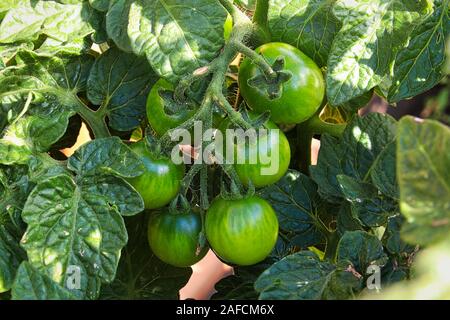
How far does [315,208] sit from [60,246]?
359 mm

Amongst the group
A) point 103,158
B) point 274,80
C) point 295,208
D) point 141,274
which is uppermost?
point 274,80

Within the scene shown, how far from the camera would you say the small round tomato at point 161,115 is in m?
0.74

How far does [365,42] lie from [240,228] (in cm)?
26

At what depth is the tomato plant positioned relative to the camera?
0.70 m

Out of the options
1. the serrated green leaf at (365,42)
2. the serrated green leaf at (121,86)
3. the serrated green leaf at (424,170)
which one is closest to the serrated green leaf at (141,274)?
the serrated green leaf at (121,86)

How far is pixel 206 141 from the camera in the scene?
2.30 ft

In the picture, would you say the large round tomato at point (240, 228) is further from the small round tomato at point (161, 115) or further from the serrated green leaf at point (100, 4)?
the serrated green leaf at point (100, 4)

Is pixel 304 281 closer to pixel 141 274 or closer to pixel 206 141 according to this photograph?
pixel 206 141

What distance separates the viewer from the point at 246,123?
27.5 inches

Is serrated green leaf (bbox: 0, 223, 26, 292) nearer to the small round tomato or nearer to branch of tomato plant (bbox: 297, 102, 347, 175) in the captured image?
the small round tomato

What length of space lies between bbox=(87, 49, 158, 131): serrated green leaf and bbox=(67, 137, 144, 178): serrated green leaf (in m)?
0.11

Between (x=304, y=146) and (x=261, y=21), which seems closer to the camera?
(x=261, y=21)

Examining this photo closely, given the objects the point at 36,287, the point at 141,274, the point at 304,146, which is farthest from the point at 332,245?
the point at 36,287

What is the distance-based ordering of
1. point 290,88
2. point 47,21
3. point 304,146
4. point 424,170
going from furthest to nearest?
point 304,146
point 47,21
point 290,88
point 424,170
